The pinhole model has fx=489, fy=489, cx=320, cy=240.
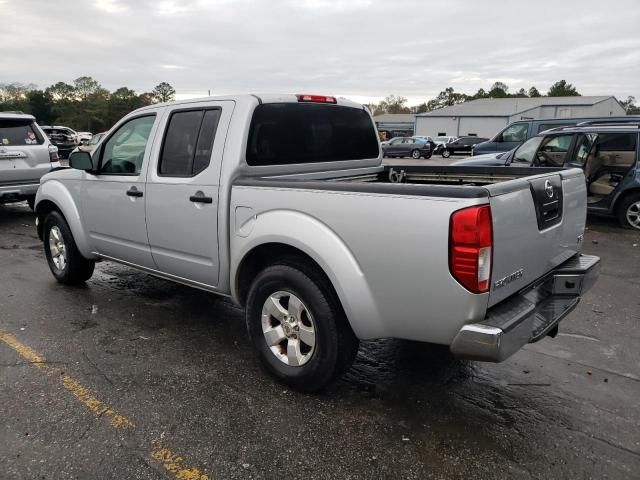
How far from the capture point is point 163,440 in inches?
108

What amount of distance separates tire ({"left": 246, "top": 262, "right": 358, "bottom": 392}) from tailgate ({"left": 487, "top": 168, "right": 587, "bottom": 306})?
3.05 ft

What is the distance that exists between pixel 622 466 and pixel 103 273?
5.63m

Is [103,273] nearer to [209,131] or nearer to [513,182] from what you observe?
[209,131]

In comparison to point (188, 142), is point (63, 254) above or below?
below

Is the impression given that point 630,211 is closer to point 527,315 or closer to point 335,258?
point 527,315

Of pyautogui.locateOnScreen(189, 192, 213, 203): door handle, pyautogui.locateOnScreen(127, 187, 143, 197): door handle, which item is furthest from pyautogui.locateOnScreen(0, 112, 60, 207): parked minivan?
pyautogui.locateOnScreen(189, 192, 213, 203): door handle

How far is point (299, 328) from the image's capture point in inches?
123

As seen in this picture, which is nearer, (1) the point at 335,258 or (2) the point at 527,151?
(1) the point at 335,258

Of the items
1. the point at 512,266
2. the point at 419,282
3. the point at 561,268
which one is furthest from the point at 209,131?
the point at 561,268

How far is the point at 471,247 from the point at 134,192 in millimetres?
2967

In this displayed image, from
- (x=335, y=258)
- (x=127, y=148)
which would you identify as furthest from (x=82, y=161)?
(x=335, y=258)

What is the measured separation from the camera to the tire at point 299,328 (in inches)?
116

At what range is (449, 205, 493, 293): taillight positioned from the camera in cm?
235

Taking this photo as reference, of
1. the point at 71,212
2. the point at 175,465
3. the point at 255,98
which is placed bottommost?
the point at 175,465
